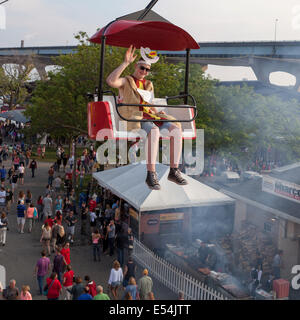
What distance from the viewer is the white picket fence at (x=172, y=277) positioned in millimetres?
10797

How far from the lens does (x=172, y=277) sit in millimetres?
12203

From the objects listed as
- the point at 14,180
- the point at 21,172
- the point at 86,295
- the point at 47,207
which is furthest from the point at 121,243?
the point at 21,172

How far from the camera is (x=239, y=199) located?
1617 cm

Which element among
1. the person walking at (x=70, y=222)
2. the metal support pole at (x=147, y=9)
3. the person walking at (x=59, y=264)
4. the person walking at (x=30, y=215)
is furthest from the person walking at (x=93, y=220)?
the metal support pole at (x=147, y=9)

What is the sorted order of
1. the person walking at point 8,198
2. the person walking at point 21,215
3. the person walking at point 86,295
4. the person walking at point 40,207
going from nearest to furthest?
the person walking at point 86,295, the person walking at point 21,215, the person walking at point 40,207, the person walking at point 8,198

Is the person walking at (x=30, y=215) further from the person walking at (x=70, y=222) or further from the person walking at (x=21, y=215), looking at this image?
the person walking at (x=70, y=222)

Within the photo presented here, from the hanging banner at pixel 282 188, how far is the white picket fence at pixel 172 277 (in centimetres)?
429

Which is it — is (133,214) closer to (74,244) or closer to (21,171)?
(74,244)

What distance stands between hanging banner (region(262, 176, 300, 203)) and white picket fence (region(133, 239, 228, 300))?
4.29m

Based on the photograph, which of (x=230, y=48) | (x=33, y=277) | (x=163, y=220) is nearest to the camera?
(x=33, y=277)

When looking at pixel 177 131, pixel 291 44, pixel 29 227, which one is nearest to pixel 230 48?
pixel 291 44

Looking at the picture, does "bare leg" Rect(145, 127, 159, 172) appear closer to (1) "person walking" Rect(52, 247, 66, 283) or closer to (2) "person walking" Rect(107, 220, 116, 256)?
(1) "person walking" Rect(52, 247, 66, 283)

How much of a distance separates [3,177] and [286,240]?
1516 cm
